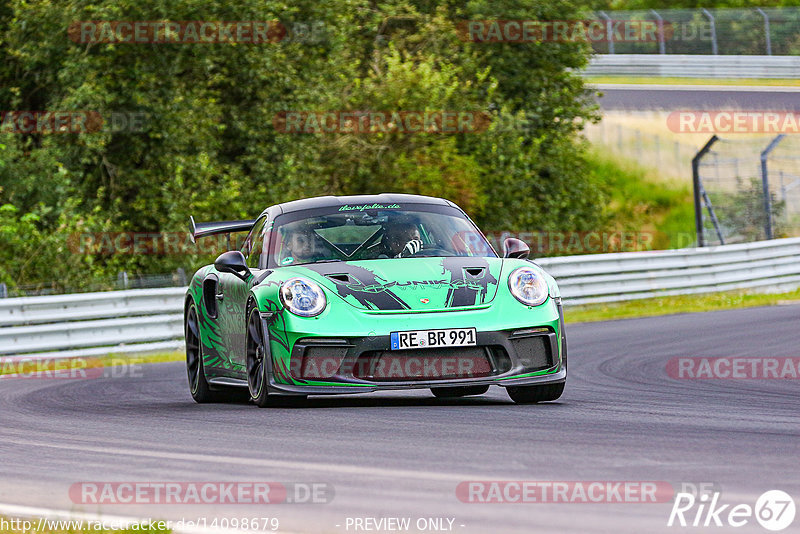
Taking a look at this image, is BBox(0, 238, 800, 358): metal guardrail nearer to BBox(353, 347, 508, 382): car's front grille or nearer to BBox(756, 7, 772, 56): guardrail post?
BBox(353, 347, 508, 382): car's front grille

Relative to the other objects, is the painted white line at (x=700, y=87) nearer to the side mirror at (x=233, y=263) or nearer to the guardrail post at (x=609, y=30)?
the guardrail post at (x=609, y=30)

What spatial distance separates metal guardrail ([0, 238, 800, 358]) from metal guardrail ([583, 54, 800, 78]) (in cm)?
1943

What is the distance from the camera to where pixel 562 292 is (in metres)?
20.7

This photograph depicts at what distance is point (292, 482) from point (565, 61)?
30.6 metres

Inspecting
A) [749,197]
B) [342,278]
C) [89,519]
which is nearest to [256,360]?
[342,278]

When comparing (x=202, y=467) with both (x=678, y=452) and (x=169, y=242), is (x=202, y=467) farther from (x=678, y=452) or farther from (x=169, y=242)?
(x=169, y=242)

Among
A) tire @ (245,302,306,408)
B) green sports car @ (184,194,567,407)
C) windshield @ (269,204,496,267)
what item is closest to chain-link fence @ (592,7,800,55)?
windshield @ (269,204,496,267)

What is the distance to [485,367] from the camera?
8180 mm

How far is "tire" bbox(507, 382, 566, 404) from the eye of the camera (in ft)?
Answer: 28.3

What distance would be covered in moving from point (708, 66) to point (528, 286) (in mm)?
35368

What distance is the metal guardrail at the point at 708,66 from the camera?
42.0 metres

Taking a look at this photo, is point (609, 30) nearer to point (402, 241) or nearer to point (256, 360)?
point (402, 241)

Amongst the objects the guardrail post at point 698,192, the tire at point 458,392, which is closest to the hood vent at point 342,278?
the tire at point 458,392

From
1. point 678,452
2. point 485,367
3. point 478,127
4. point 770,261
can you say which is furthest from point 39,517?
point 478,127
